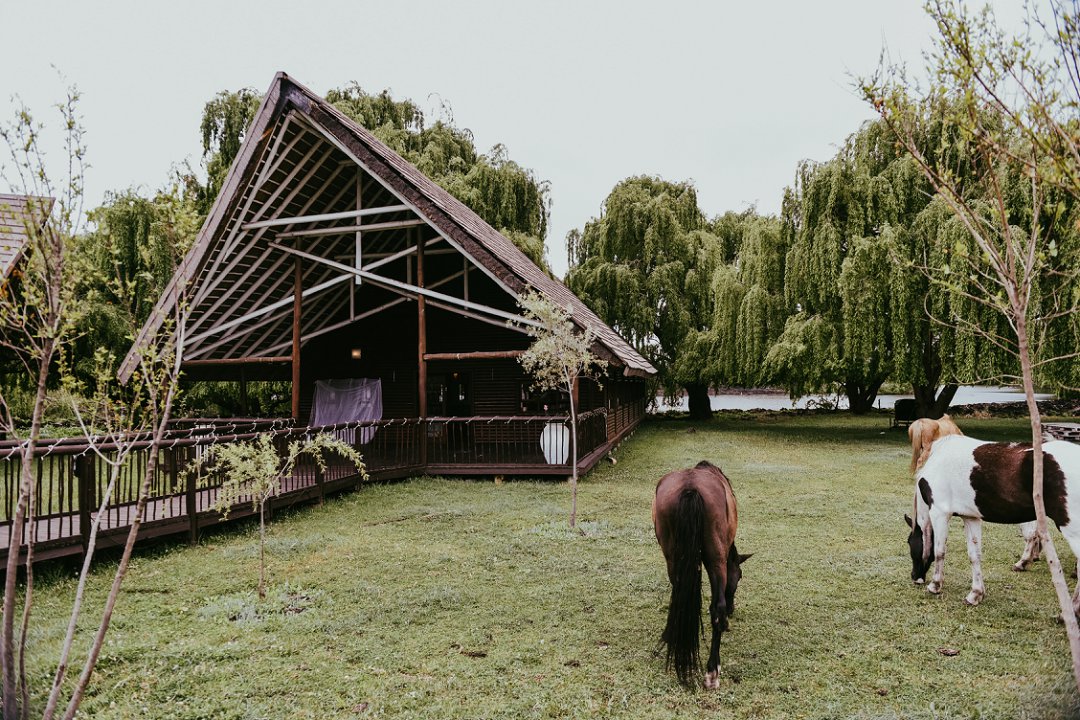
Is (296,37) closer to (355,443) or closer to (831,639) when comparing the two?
(355,443)

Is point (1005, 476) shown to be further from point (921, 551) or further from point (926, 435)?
point (926, 435)

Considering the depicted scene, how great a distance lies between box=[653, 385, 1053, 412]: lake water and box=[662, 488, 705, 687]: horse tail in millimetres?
25695

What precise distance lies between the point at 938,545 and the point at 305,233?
11.5 m

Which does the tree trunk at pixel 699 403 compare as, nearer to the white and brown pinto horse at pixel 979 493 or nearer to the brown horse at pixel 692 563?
the white and brown pinto horse at pixel 979 493

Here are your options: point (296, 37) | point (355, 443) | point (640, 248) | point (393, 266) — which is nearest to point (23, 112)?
point (296, 37)

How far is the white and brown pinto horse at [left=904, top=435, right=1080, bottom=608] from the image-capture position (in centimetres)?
473

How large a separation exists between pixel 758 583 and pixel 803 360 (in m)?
13.2

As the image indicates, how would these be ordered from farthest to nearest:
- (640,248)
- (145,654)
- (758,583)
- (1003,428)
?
(640,248)
(1003,428)
(758,583)
(145,654)

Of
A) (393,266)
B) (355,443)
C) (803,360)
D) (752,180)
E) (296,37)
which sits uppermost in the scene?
(752,180)

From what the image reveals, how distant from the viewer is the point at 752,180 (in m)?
30.1

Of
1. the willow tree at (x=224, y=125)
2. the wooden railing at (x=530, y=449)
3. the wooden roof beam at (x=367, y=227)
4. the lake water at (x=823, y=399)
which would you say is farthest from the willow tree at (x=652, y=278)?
the willow tree at (x=224, y=125)

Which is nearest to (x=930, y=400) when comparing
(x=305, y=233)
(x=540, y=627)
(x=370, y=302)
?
(x=370, y=302)

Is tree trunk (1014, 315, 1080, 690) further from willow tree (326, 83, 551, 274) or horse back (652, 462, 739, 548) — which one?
willow tree (326, 83, 551, 274)

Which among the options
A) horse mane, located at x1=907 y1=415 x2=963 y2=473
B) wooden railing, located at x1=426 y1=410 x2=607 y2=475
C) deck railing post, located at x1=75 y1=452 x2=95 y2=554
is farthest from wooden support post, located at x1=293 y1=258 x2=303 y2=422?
horse mane, located at x1=907 y1=415 x2=963 y2=473
